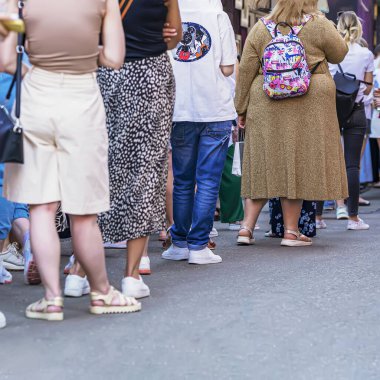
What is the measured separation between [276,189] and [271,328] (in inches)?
147

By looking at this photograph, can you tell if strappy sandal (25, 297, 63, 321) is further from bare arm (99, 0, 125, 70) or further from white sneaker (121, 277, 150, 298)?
bare arm (99, 0, 125, 70)

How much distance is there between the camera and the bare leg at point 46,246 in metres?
5.44

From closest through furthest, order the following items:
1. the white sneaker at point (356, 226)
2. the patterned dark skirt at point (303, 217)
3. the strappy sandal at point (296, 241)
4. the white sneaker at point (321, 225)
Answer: the strappy sandal at point (296, 241)
the patterned dark skirt at point (303, 217)
the white sneaker at point (356, 226)
the white sneaker at point (321, 225)

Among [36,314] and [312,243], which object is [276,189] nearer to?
[312,243]

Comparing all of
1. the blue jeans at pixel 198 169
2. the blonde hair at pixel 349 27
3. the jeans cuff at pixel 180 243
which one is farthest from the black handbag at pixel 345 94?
the jeans cuff at pixel 180 243

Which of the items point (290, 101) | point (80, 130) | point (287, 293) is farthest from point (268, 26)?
point (80, 130)

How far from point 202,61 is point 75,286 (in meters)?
2.09

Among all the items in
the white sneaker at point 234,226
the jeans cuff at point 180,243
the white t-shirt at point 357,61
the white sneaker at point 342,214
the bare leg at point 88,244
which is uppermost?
the white t-shirt at point 357,61

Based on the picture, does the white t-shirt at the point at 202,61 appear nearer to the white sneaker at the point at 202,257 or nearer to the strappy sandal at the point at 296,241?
the white sneaker at the point at 202,257

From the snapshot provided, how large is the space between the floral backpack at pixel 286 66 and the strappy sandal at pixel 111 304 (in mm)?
3335

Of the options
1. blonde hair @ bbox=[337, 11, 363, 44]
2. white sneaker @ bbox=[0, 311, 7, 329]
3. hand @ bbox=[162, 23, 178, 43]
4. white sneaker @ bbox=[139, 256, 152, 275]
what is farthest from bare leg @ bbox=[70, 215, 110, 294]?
blonde hair @ bbox=[337, 11, 363, 44]

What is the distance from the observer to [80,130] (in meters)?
5.38

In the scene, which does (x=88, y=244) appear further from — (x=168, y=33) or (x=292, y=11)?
(x=292, y=11)

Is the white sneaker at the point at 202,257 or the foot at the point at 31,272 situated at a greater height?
the foot at the point at 31,272
